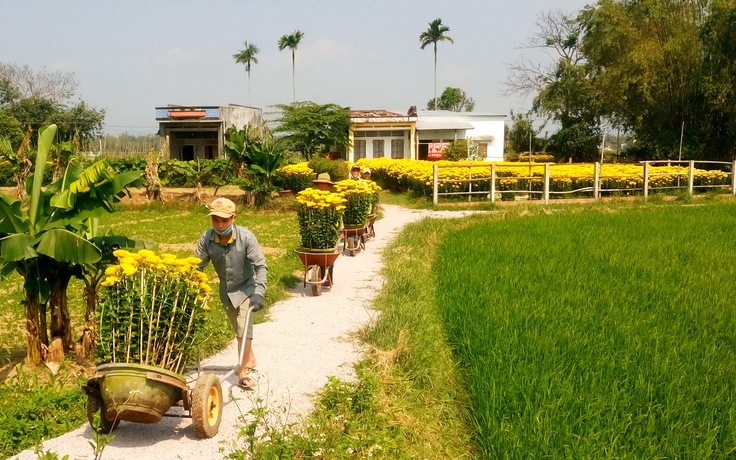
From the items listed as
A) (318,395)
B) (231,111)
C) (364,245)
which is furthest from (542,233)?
(231,111)

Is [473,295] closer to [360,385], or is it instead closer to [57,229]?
[360,385]

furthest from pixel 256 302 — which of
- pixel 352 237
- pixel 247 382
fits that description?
pixel 352 237

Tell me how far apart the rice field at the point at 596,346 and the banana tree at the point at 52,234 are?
3273 millimetres

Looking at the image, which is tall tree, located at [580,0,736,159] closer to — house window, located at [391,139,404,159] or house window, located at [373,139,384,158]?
house window, located at [391,139,404,159]

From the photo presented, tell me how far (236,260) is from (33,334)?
2.09 metres

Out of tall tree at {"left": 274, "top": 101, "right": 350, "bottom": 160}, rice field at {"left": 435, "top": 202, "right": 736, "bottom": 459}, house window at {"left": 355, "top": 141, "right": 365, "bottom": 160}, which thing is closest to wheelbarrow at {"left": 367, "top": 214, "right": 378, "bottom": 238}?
rice field at {"left": 435, "top": 202, "right": 736, "bottom": 459}

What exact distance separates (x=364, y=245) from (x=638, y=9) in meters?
26.5

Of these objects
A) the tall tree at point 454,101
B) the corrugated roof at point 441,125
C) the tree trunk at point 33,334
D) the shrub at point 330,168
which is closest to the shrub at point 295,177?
the shrub at point 330,168

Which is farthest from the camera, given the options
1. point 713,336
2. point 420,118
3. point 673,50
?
point 420,118

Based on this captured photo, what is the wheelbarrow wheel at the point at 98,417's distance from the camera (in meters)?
3.91

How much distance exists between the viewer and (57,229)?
5039mm

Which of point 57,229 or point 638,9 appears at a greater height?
point 638,9

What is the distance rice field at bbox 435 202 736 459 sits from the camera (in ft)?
12.0

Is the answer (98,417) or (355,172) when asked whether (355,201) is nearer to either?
(355,172)
